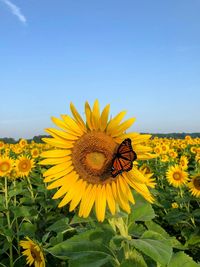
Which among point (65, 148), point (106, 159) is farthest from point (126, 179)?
point (65, 148)

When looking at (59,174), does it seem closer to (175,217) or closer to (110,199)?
(110,199)

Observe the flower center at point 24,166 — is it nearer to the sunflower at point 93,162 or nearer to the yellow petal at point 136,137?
the sunflower at point 93,162

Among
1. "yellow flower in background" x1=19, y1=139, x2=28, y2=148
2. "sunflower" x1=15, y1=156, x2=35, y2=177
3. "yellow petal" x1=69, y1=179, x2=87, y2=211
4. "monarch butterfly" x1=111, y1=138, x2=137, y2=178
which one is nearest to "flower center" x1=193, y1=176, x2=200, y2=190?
"sunflower" x1=15, y1=156, x2=35, y2=177

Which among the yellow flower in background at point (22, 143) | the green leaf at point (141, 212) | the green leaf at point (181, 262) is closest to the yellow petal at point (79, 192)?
the green leaf at point (141, 212)

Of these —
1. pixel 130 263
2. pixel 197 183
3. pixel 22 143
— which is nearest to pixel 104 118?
pixel 130 263

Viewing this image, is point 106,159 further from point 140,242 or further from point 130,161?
point 140,242

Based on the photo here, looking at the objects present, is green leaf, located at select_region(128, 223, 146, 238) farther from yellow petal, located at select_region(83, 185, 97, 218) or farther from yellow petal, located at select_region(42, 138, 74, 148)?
yellow petal, located at select_region(42, 138, 74, 148)
